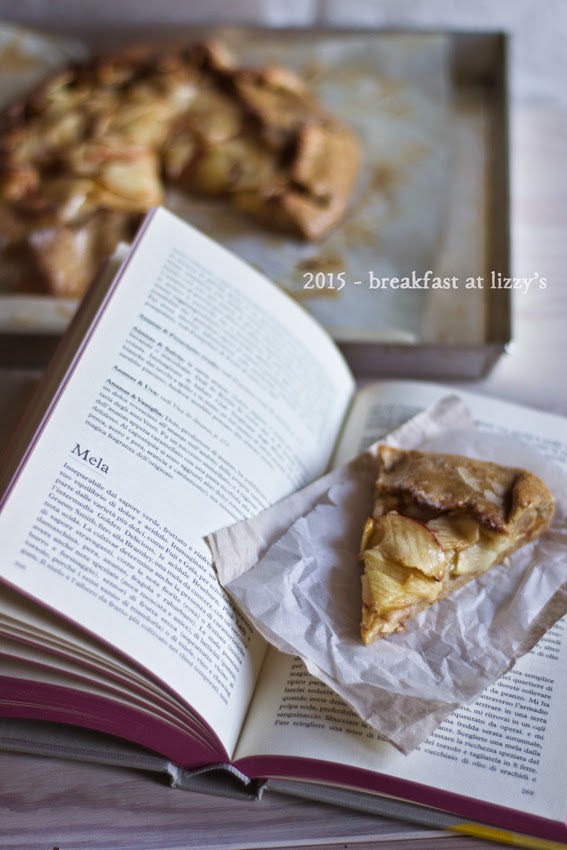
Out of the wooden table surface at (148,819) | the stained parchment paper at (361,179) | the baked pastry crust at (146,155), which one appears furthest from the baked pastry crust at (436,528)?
the baked pastry crust at (146,155)

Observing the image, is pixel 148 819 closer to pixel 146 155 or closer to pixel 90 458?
pixel 90 458

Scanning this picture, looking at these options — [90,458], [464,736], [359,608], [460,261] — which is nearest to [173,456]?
[90,458]

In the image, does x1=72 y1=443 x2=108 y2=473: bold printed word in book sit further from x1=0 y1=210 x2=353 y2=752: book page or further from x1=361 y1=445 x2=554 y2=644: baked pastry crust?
x1=361 y1=445 x2=554 y2=644: baked pastry crust

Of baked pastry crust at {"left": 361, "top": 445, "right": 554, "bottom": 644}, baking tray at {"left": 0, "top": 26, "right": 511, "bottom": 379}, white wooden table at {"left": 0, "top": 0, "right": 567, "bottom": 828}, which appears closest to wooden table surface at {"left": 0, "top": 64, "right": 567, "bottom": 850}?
white wooden table at {"left": 0, "top": 0, "right": 567, "bottom": 828}

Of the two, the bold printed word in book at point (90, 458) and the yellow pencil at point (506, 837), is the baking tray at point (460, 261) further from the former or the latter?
the yellow pencil at point (506, 837)

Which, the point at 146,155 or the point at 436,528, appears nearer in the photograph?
the point at 436,528

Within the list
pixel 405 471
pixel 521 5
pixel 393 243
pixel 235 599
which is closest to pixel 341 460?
pixel 405 471
